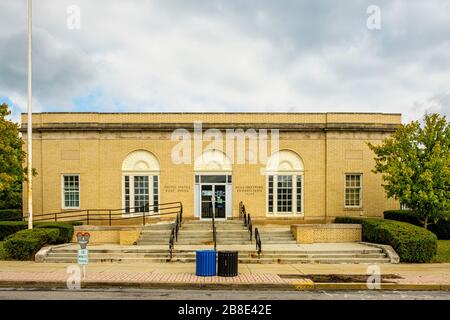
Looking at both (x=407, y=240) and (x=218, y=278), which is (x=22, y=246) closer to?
(x=218, y=278)

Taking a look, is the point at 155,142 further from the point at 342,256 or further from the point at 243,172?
the point at 342,256

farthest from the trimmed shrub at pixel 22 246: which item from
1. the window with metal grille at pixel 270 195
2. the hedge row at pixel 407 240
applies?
the hedge row at pixel 407 240

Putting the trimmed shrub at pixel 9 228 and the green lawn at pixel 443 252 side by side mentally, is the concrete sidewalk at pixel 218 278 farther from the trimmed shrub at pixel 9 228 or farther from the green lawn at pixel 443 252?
the trimmed shrub at pixel 9 228

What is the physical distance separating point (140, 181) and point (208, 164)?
4.12m

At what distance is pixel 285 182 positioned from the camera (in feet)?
91.1

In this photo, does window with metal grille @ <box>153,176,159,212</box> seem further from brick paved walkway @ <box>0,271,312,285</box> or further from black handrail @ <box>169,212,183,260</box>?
brick paved walkway @ <box>0,271,312,285</box>

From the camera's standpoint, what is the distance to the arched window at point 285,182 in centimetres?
2764

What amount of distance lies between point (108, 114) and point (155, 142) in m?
3.27

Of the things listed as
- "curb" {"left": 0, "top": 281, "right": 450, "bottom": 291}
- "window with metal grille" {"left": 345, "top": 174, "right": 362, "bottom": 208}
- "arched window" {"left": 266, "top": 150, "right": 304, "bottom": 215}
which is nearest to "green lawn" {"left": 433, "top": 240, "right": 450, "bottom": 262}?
"curb" {"left": 0, "top": 281, "right": 450, "bottom": 291}

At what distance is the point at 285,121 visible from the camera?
91.4 feet

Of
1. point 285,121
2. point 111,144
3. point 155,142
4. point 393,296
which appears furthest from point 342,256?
point 111,144

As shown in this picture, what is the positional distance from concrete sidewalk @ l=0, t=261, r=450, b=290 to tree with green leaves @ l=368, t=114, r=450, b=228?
416 cm

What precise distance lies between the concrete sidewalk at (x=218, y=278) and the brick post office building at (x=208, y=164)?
9.57 metres

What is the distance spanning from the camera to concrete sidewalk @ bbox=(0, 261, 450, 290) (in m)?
14.1
